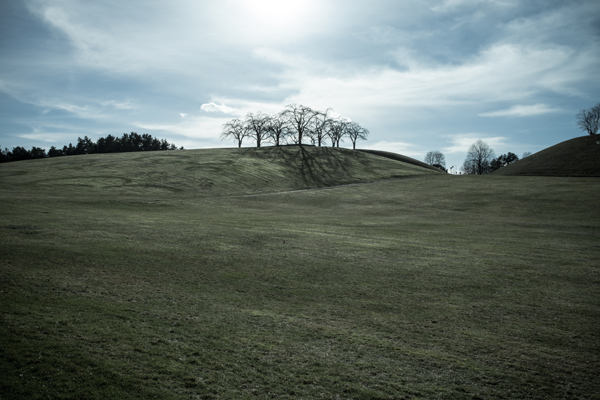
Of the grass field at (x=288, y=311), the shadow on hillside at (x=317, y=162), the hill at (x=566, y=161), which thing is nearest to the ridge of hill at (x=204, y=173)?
the shadow on hillside at (x=317, y=162)

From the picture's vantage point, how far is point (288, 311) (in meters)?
8.05

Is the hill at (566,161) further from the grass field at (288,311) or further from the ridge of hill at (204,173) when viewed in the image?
the grass field at (288,311)

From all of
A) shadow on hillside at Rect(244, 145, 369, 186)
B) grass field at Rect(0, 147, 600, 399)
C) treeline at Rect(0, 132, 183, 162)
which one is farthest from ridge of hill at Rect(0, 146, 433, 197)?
treeline at Rect(0, 132, 183, 162)

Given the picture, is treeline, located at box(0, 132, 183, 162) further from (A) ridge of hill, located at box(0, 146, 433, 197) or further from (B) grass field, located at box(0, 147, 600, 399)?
(B) grass field, located at box(0, 147, 600, 399)

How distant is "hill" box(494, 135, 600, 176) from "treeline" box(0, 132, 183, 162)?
116017 mm

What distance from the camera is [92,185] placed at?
37688 mm

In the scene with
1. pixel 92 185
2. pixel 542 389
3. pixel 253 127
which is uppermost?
pixel 253 127

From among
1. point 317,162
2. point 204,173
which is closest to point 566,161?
point 317,162

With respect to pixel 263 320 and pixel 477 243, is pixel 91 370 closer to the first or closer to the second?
pixel 263 320

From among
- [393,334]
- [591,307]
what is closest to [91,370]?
[393,334]

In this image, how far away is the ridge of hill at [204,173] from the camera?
127 feet

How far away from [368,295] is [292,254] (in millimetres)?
4595

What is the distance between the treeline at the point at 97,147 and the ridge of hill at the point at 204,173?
47.5 meters

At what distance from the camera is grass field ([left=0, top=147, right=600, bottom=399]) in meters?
5.25
